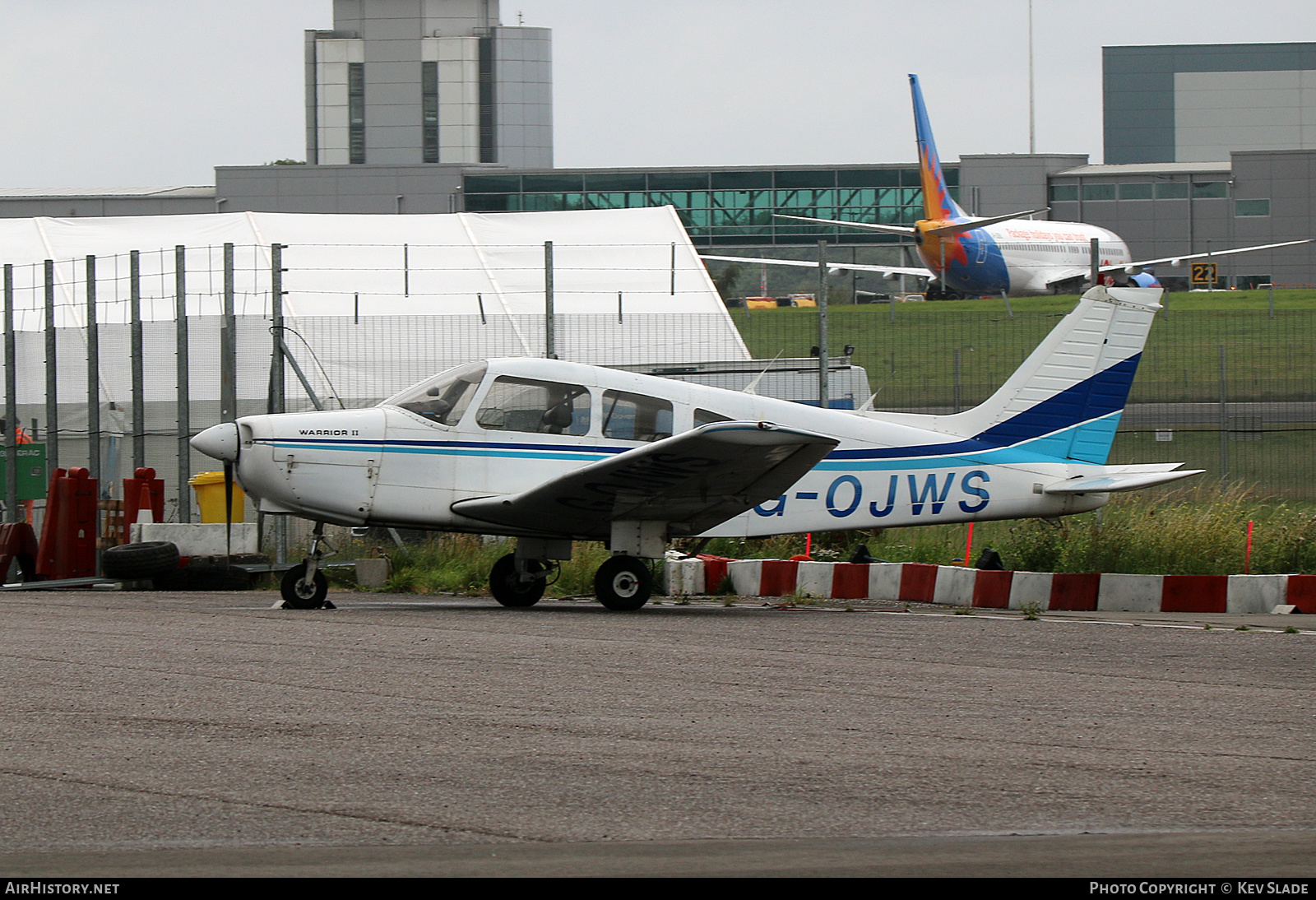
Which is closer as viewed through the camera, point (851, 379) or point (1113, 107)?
point (851, 379)

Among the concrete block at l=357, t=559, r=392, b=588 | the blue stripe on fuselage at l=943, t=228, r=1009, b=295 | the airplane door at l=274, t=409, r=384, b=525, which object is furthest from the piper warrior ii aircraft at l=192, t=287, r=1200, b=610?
the blue stripe on fuselage at l=943, t=228, r=1009, b=295

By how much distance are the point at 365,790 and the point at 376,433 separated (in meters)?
6.88

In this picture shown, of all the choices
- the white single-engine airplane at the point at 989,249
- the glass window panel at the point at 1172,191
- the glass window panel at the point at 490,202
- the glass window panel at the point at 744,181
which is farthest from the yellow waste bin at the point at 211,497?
the glass window panel at the point at 1172,191

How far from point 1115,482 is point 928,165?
36914 millimetres

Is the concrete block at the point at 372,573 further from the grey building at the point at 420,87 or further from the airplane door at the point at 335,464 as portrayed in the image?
the grey building at the point at 420,87

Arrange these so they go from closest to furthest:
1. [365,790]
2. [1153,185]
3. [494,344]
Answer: [365,790] < [494,344] < [1153,185]

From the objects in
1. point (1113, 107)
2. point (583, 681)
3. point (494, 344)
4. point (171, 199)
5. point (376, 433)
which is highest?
point (1113, 107)

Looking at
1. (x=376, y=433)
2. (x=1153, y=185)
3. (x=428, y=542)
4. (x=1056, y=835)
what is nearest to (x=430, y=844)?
(x=1056, y=835)

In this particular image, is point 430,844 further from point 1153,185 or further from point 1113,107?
point 1113,107

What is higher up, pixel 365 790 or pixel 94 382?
pixel 94 382

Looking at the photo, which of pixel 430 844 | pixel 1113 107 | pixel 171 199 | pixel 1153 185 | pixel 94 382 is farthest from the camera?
pixel 1113 107

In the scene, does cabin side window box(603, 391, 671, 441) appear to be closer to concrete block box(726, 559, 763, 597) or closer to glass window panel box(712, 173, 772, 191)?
concrete block box(726, 559, 763, 597)

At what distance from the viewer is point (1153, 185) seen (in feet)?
222

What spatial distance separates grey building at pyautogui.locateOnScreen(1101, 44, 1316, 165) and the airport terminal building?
116ft
